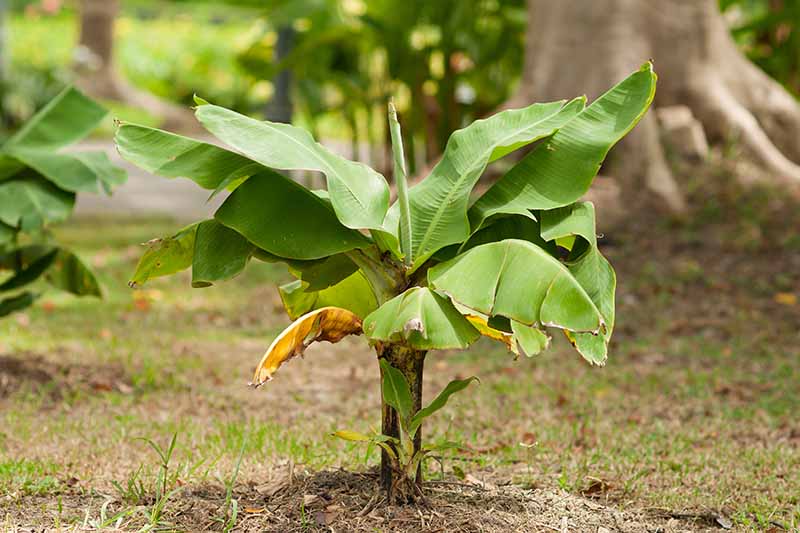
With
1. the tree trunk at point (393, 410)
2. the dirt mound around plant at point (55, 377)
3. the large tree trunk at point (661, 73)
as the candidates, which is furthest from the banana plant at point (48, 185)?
the large tree trunk at point (661, 73)

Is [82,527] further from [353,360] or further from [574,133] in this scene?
[353,360]

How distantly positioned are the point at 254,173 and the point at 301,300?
58cm

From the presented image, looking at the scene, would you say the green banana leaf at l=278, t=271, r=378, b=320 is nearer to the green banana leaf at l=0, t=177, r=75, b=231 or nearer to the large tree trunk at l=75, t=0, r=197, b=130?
the green banana leaf at l=0, t=177, r=75, b=231

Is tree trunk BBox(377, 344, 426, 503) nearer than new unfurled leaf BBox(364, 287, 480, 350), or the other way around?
new unfurled leaf BBox(364, 287, 480, 350)

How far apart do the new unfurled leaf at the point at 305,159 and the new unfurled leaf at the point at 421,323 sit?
0.27 m

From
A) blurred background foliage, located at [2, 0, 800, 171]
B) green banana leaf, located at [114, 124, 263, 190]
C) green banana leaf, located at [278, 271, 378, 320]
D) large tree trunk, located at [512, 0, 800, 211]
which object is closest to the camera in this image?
green banana leaf, located at [114, 124, 263, 190]

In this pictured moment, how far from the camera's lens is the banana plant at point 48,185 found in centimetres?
498

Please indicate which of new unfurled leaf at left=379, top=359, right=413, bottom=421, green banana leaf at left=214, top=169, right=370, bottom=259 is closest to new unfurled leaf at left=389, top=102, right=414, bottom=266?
green banana leaf at left=214, top=169, right=370, bottom=259

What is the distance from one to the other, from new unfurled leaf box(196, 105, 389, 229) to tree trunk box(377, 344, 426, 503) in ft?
1.37

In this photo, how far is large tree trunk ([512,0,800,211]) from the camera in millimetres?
8664

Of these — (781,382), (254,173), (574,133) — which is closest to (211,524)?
(254,173)

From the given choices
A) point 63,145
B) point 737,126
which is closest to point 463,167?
point 63,145

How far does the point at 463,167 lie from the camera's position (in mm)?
3434

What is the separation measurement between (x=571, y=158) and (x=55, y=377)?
3.40 meters
